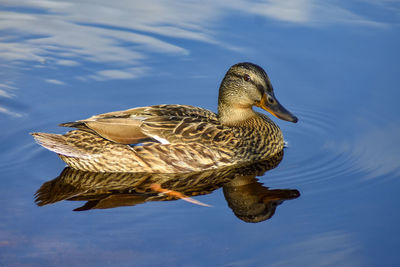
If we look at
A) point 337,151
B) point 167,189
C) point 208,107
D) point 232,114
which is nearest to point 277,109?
point 232,114

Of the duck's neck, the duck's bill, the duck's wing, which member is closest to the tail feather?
the duck's wing

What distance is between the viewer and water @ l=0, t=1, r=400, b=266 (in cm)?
617

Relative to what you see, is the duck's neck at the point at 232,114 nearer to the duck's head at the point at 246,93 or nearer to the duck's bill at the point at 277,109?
the duck's head at the point at 246,93

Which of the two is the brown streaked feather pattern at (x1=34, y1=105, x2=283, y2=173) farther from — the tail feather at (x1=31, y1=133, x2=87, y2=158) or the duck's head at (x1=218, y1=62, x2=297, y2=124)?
the duck's head at (x1=218, y1=62, x2=297, y2=124)

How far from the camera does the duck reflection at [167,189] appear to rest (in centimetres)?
696

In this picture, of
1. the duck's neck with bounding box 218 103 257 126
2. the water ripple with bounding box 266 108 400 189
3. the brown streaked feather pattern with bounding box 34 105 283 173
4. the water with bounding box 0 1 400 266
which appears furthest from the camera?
the duck's neck with bounding box 218 103 257 126

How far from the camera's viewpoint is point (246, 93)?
8.25 m

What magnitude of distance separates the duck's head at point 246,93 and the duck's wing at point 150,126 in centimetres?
36

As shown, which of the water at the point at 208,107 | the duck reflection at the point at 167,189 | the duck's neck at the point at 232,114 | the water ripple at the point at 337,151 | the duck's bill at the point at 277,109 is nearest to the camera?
the water at the point at 208,107

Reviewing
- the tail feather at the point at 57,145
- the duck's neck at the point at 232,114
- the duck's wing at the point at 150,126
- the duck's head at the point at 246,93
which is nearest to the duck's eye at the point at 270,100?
the duck's head at the point at 246,93

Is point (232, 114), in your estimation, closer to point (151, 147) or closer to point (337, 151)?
point (151, 147)

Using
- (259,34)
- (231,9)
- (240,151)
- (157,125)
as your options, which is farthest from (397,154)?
(231,9)

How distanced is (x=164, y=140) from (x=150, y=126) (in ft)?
0.81

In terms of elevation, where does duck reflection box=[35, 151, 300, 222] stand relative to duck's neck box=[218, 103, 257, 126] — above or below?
below
